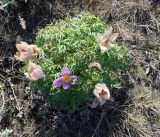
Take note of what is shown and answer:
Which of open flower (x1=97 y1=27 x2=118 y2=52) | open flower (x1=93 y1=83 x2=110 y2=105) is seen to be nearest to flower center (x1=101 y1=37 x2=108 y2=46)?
open flower (x1=97 y1=27 x2=118 y2=52)

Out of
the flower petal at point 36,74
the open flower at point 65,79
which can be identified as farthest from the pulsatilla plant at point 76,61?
the flower petal at point 36,74

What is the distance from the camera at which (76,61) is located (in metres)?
2.82

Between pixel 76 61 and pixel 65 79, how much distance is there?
0.17 meters

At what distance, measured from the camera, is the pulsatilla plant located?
2.80 metres

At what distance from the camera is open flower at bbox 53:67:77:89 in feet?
8.89

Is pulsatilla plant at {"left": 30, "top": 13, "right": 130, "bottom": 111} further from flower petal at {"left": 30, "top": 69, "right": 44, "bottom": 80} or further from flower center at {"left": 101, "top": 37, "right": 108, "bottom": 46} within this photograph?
flower petal at {"left": 30, "top": 69, "right": 44, "bottom": 80}

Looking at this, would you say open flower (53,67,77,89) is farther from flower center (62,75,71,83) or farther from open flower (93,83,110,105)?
open flower (93,83,110,105)

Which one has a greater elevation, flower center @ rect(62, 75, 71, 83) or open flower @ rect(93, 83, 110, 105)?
flower center @ rect(62, 75, 71, 83)

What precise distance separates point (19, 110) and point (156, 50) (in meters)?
1.22

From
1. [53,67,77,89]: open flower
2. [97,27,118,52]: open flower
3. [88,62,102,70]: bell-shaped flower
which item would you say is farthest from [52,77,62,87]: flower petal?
[97,27,118,52]: open flower

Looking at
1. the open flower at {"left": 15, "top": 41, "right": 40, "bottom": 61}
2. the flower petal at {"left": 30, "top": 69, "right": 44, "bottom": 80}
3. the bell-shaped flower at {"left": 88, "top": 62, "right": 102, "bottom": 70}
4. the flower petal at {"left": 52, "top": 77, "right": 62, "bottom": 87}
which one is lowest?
the flower petal at {"left": 52, "top": 77, "right": 62, "bottom": 87}

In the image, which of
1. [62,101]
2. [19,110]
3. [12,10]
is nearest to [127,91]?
[62,101]

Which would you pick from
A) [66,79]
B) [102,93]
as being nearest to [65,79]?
[66,79]

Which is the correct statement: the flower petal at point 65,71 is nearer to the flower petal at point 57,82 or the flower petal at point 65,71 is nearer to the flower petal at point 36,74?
the flower petal at point 57,82
